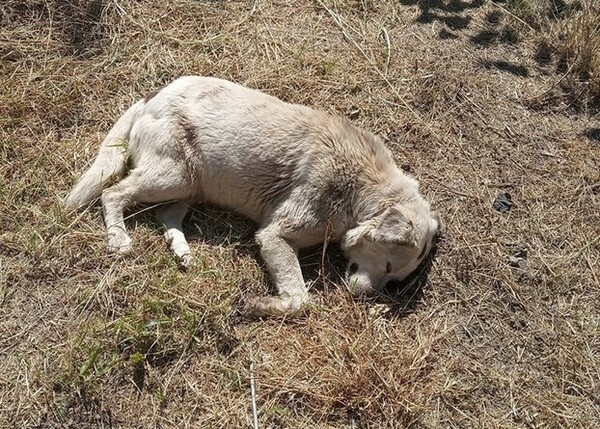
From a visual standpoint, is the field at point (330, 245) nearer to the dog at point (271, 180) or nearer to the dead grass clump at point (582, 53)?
the dead grass clump at point (582, 53)

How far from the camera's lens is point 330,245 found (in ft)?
16.2

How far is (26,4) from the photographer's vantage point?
6.03 m

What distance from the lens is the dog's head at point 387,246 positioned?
454 centimetres

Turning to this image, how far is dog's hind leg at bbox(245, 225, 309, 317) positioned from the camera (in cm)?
440

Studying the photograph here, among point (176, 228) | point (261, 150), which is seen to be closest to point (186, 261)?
point (176, 228)

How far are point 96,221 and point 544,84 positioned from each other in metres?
4.20

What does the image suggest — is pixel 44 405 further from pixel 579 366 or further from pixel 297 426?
pixel 579 366

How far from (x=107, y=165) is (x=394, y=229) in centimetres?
208

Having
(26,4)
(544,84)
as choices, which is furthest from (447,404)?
(26,4)

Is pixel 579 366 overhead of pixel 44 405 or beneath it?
beneath

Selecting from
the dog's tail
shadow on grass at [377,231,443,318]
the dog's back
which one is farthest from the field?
the dog's back

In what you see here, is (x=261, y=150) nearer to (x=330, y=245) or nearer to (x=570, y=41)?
(x=330, y=245)

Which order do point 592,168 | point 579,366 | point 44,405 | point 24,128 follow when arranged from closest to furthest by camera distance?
point 44,405
point 579,366
point 24,128
point 592,168

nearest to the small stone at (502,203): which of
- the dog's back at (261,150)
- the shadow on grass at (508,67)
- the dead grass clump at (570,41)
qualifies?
the dog's back at (261,150)
